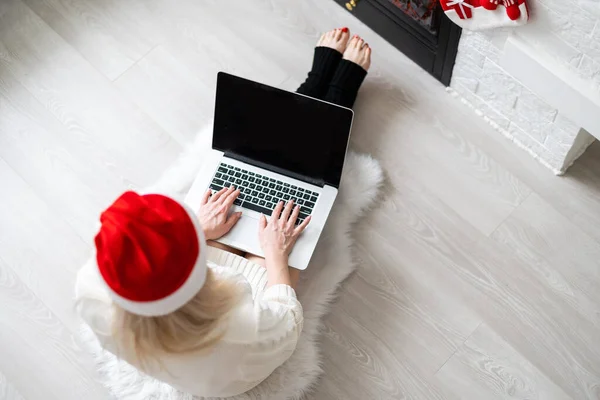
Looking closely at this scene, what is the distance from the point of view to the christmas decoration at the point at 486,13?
4.54ft

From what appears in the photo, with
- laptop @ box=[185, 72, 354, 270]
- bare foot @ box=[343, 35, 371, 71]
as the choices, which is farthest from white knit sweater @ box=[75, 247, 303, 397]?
bare foot @ box=[343, 35, 371, 71]

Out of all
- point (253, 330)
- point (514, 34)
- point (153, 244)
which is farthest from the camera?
point (514, 34)

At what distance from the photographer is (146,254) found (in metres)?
1.00

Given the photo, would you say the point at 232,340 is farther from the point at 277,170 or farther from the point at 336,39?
the point at 336,39

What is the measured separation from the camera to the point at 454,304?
1.65m

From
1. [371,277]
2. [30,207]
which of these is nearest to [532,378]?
[371,277]

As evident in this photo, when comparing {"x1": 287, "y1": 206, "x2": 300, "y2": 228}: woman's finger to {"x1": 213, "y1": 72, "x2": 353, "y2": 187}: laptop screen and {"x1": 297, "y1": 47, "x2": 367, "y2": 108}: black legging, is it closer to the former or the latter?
{"x1": 213, "y1": 72, "x2": 353, "y2": 187}: laptop screen

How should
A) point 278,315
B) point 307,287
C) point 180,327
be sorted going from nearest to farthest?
point 180,327 < point 278,315 < point 307,287

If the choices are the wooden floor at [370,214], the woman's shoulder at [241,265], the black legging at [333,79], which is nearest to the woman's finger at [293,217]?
the woman's shoulder at [241,265]

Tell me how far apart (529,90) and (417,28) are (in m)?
0.34

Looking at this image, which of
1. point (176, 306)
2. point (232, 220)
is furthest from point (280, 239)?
point (176, 306)

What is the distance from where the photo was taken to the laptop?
1.55 meters

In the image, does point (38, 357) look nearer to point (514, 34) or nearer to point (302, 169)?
point (302, 169)

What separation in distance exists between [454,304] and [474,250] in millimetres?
140
